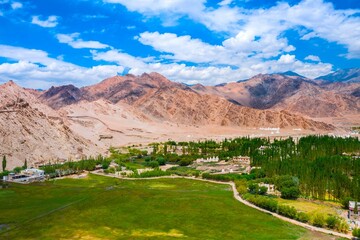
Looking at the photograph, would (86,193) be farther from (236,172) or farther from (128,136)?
(128,136)

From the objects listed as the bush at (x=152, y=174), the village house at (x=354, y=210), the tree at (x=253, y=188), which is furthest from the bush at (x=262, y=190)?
the bush at (x=152, y=174)

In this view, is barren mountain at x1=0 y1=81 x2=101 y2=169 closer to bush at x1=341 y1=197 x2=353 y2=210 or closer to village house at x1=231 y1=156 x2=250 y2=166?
village house at x1=231 y1=156 x2=250 y2=166

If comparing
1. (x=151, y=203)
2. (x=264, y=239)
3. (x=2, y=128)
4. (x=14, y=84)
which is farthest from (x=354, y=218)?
(x=14, y=84)

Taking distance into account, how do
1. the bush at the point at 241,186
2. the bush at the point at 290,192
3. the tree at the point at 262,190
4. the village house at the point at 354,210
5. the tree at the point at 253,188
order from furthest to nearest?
the bush at the point at 241,186
the tree at the point at 253,188
the tree at the point at 262,190
the bush at the point at 290,192
the village house at the point at 354,210

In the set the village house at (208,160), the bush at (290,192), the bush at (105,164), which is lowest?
the bush at (290,192)

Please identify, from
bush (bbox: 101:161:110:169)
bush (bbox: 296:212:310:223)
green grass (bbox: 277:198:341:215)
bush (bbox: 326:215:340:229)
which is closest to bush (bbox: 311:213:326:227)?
bush (bbox: 326:215:340:229)

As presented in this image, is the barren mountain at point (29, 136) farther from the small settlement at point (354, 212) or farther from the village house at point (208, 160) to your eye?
the small settlement at point (354, 212)

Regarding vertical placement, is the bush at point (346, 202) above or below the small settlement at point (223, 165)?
below

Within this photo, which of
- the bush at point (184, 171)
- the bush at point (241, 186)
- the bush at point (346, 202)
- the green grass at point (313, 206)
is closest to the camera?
the green grass at point (313, 206)
